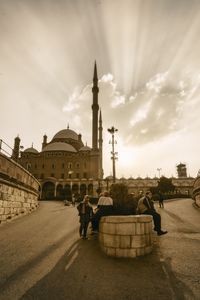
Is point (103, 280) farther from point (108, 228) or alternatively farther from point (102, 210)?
point (102, 210)

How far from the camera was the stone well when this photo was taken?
18.6 feet

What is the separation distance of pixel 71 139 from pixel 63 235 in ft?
219

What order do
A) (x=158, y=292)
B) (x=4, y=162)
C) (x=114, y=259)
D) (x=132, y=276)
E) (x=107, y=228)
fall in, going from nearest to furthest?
(x=158, y=292)
(x=132, y=276)
(x=114, y=259)
(x=107, y=228)
(x=4, y=162)

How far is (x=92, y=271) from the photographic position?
188 inches

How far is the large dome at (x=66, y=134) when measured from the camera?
244ft

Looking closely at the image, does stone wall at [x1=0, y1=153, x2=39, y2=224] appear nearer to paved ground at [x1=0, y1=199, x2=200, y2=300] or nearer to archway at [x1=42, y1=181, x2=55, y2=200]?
paved ground at [x1=0, y1=199, x2=200, y2=300]

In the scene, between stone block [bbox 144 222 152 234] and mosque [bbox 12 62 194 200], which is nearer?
stone block [bbox 144 222 152 234]

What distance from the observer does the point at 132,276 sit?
4.45 metres

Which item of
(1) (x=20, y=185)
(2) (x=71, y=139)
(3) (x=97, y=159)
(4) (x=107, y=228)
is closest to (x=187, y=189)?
(3) (x=97, y=159)

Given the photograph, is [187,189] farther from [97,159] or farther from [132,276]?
[132,276]

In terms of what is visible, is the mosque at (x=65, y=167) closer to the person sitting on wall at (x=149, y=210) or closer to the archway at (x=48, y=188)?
the archway at (x=48, y=188)

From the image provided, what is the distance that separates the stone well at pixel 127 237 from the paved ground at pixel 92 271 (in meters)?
0.23

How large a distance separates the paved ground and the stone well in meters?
0.23

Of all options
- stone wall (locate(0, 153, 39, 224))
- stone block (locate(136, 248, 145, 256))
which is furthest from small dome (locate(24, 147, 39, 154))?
stone block (locate(136, 248, 145, 256))
